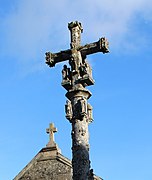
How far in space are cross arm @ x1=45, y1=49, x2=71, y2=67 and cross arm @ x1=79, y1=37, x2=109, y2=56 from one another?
0.31m

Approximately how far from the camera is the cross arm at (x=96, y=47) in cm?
971

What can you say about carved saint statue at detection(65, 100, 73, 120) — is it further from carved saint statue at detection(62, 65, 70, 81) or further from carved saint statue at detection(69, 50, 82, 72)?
carved saint statue at detection(69, 50, 82, 72)

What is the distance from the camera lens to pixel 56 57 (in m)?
10.1

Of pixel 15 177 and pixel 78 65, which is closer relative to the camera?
pixel 78 65

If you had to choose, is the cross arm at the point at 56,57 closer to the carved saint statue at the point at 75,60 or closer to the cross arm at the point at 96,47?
the carved saint statue at the point at 75,60

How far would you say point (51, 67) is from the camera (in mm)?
10219

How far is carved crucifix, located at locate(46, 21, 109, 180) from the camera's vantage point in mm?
8883

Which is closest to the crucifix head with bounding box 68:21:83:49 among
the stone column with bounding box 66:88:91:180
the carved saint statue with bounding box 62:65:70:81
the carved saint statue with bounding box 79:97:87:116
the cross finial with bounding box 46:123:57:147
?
the carved saint statue with bounding box 62:65:70:81

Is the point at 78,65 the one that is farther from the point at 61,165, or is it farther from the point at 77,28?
the point at 61,165

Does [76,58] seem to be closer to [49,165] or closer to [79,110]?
[79,110]

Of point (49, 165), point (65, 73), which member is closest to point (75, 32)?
point (65, 73)

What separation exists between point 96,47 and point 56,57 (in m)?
0.88

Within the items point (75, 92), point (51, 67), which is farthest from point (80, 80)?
point (51, 67)

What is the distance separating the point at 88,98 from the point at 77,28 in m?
1.56
